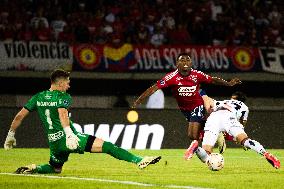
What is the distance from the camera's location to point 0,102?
101ft

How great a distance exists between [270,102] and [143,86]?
5.20 metres

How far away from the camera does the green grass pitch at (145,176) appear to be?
10.4 metres

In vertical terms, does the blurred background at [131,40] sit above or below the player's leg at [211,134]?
below

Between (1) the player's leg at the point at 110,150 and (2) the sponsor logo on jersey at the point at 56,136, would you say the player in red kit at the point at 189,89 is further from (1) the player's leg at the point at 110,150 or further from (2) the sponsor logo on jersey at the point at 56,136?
(2) the sponsor logo on jersey at the point at 56,136

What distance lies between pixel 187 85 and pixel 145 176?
3839 millimetres

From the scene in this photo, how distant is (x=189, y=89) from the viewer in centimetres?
1536

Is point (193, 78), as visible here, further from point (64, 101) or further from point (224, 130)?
point (64, 101)

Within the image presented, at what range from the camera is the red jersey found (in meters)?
15.1

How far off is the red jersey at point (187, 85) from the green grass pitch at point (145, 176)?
1.16 meters

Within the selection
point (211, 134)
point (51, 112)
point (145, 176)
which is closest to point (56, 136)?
point (51, 112)

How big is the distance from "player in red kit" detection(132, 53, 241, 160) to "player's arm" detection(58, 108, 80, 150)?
3.79 metres

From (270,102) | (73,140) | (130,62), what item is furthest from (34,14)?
(73,140)

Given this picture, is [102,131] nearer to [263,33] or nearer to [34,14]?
[34,14]

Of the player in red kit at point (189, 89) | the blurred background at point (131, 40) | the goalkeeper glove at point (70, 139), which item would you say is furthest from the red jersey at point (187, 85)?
the blurred background at point (131, 40)
